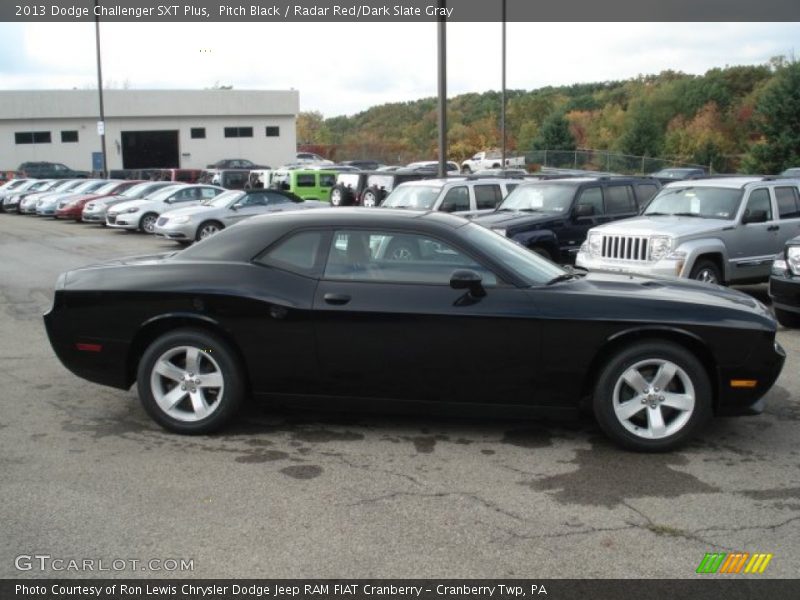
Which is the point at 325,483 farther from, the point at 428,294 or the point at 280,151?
the point at 280,151

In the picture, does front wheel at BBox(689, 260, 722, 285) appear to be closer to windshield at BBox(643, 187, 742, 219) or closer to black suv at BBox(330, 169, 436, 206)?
windshield at BBox(643, 187, 742, 219)

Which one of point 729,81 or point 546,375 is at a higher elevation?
point 729,81

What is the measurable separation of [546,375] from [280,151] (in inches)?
2275

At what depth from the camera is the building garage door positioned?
2271 inches

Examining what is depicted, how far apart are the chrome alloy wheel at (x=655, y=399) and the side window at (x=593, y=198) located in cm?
878

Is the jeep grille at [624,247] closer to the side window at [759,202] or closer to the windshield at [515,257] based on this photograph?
the side window at [759,202]

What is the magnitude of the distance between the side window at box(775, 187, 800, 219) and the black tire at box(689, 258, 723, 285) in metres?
1.77

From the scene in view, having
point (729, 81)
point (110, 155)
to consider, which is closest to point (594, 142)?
point (729, 81)

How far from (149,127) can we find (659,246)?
172 ft

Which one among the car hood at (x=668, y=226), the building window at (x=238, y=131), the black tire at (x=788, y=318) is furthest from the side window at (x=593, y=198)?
the building window at (x=238, y=131)

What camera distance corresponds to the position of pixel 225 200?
21000 millimetres

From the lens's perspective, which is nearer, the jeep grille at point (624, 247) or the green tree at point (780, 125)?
the jeep grille at point (624, 247)

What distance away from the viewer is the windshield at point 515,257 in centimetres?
585
